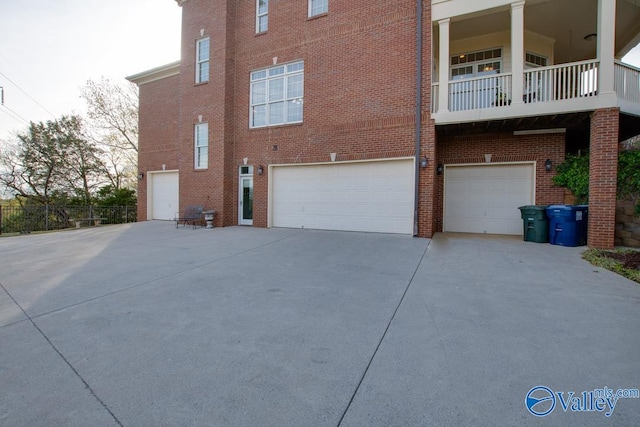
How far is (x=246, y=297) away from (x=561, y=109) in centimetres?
856

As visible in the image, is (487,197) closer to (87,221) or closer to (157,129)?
(157,129)

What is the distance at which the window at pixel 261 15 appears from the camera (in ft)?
37.2

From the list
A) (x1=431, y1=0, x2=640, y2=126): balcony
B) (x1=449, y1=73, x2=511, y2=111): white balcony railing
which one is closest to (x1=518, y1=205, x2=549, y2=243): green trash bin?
(x1=431, y1=0, x2=640, y2=126): balcony

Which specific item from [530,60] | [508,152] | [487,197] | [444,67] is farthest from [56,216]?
[530,60]

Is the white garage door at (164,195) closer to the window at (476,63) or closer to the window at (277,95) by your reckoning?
the window at (277,95)

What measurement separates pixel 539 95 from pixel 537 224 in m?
3.57

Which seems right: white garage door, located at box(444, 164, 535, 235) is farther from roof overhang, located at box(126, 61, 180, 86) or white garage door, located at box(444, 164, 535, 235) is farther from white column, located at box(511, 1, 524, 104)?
roof overhang, located at box(126, 61, 180, 86)

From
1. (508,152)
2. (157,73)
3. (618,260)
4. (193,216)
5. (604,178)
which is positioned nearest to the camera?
(618,260)

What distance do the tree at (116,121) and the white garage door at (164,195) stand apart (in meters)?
9.03

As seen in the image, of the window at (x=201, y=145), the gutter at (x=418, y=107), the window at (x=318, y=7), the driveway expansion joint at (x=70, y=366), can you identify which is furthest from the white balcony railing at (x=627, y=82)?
the window at (x=201, y=145)

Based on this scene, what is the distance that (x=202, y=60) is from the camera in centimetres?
1238

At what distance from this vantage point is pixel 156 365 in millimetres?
2383

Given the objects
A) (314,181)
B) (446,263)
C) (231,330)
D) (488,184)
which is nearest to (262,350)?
(231,330)

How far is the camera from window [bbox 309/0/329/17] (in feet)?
33.7
